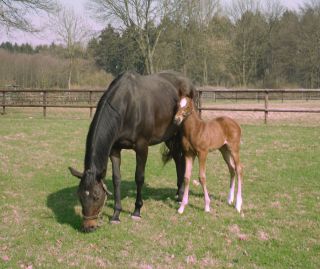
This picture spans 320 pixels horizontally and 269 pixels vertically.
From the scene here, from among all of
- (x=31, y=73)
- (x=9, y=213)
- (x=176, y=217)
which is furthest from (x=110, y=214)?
(x=31, y=73)

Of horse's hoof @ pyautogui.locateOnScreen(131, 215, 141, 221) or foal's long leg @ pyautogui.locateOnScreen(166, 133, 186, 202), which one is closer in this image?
horse's hoof @ pyautogui.locateOnScreen(131, 215, 141, 221)

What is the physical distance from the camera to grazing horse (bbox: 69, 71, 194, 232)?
4.18 meters

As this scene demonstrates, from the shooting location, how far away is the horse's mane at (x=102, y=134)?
427cm

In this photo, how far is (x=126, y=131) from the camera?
4.81 m

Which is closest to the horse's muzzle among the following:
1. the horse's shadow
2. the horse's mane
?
the horse's shadow

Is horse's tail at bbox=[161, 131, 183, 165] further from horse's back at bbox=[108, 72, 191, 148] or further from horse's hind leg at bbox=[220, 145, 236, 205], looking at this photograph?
horse's hind leg at bbox=[220, 145, 236, 205]

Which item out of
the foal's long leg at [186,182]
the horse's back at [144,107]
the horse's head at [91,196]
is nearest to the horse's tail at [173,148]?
the horse's back at [144,107]

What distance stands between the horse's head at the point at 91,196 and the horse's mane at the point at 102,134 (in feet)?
0.40

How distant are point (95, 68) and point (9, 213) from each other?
39612 millimetres

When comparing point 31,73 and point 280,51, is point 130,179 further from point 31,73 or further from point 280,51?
point 280,51

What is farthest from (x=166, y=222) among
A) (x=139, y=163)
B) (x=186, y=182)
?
(x=139, y=163)

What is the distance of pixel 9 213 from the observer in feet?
16.2

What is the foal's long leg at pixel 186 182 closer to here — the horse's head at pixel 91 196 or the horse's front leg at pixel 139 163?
the horse's front leg at pixel 139 163

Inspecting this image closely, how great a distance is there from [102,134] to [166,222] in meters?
1.28
